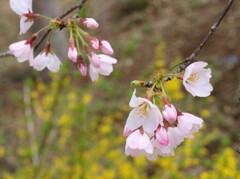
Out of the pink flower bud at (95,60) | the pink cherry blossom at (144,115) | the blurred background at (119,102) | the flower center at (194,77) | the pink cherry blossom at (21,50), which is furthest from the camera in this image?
the blurred background at (119,102)

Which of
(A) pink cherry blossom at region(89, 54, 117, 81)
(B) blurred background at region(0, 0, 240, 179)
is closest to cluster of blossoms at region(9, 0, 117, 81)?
(A) pink cherry blossom at region(89, 54, 117, 81)

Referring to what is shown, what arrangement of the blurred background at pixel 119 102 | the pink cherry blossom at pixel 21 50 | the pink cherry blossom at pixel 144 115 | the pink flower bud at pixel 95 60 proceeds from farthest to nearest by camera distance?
the blurred background at pixel 119 102 < the pink cherry blossom at pixel 21 50 < the pink flower bud at pixel 95 60 < the pink cherry blossom at pixel 144 115

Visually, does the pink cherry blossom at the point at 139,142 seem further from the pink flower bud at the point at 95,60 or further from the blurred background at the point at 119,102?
the blurred background at the point at 119,102

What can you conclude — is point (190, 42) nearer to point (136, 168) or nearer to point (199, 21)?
point (199, 21)

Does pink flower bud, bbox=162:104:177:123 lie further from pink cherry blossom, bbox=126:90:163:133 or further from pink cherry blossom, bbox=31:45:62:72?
pink cherry blossom, bbox=31:45:62:72

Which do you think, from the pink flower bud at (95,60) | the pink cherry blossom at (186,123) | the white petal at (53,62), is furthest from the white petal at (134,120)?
the white petal at (53,62)

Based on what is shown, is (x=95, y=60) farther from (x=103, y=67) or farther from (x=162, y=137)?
(x=162, y=137)

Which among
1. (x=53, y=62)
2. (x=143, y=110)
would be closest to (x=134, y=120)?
(x=143, y=110)

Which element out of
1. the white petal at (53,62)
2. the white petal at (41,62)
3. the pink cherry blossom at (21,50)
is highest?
the pink cherry blossom at (21,50)
